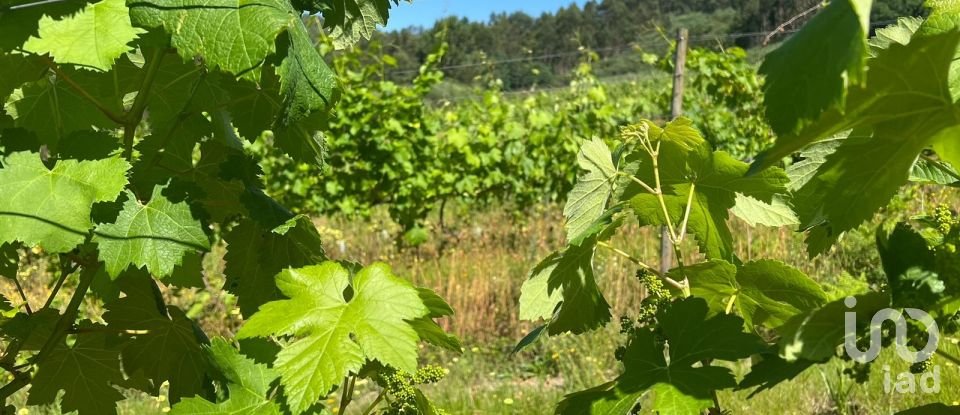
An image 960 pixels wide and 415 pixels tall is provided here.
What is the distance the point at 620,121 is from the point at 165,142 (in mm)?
8164

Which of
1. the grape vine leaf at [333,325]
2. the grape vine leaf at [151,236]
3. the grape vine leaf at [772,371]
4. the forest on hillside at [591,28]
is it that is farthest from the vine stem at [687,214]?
the forest on hillside at [591,28]

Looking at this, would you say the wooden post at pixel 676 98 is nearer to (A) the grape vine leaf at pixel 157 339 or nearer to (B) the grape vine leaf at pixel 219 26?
(A) the grape vine leaf at pixel 157 339

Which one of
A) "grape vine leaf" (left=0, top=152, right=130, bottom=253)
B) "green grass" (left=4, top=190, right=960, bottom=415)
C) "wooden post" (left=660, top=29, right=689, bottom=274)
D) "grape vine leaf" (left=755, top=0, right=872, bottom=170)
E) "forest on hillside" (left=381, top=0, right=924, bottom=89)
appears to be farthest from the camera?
"forest on hillside" (left=381, top=0, right=924, bottom=89)

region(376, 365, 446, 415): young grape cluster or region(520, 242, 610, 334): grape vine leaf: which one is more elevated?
region(520, 242, 610, 334): grape vine leaf

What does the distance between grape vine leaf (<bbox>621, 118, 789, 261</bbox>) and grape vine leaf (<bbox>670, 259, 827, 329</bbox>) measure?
11 cm

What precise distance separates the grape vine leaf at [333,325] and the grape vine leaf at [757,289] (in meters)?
0.37

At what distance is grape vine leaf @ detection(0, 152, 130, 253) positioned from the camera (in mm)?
1129

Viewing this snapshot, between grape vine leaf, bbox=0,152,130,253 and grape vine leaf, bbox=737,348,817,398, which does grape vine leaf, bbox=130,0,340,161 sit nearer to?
grape vine leaf, bbox=0,152,130,253

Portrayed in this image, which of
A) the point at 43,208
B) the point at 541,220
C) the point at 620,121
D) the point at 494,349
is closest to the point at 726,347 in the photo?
the point at 43,208

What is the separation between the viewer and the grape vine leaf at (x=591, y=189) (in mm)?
1281

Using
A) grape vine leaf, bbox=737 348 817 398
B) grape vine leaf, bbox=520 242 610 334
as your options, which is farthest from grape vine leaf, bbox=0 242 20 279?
grape vine leaf, bbox=737 348 817 398

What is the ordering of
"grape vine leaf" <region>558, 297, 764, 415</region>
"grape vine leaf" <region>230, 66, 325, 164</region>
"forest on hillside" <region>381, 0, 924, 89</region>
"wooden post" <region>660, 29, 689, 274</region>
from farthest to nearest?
1. "forest on hillside" <region>381, 0, 924, 89</region>
2. "wooden post" <region>660, 29, 689, 274</region>
3. "grape vine leaf" <region>230, 66, 325, 164</region>
4. "grape vine leaf" <region>558, 297, 764, 415</region>

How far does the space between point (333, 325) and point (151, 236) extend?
0.33 m

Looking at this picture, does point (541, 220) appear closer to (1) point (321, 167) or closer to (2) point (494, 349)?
(2) point (494, 349)
